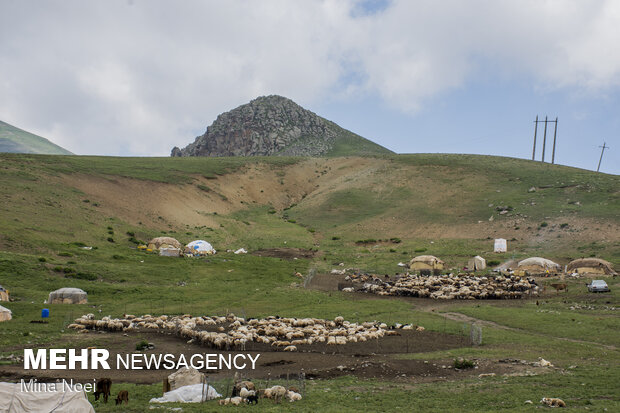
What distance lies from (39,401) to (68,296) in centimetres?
3202

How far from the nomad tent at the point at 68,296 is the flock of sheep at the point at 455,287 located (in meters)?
26.2

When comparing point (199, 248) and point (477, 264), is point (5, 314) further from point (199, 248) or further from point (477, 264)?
point (477, 264)

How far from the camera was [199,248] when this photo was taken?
7512 centimetres

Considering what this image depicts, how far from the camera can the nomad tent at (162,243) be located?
72.1m

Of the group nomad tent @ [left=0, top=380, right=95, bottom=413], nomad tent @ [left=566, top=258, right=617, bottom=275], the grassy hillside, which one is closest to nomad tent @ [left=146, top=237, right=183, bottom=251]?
the grassy hillside

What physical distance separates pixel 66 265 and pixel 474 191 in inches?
3328

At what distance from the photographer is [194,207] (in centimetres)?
10325

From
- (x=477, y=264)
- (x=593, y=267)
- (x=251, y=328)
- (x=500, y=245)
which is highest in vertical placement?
(x=500, y=245)

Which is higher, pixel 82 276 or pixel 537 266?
pixel 537 266

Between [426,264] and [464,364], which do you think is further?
[426,264]

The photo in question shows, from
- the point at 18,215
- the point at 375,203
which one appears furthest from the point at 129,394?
the point at 375,203

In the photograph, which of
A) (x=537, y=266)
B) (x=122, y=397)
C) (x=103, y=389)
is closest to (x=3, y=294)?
(x=103, y=389)

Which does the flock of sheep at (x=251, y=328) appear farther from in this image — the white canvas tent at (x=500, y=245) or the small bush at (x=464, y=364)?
the white canvas tent at (x=500, y=245)

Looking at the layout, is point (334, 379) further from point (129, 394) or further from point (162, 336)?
point (162, 336)
